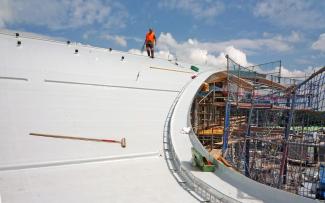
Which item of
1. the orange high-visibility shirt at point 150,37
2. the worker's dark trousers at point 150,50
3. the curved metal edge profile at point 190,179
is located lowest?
the curved metal edge profile at point 190,179

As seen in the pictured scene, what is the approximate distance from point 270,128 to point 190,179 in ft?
25.3

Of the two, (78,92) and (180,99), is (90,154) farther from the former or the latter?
(180,99)

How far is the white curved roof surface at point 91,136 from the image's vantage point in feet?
13.5

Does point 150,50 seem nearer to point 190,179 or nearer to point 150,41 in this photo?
point 150,41

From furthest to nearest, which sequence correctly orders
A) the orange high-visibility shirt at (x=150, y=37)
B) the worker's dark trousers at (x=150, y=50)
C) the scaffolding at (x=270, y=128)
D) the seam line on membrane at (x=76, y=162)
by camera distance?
the worker's dark trousers at (x=150, y=50) < the orange high-visibility shirt at (x=150, y=37) < the scaffolding at (x=270, y=128) < the seam line on membrane at (x=76, y=162)

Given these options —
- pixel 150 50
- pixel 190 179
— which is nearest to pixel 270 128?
pixel 150 50

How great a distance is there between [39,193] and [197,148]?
115 inches

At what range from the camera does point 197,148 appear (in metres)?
5.77

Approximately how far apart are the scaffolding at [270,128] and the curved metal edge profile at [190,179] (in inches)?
51.5

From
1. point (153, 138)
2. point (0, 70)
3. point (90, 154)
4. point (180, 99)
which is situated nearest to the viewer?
point (90, 154)

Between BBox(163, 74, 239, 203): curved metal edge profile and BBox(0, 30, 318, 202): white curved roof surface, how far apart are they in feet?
0.05

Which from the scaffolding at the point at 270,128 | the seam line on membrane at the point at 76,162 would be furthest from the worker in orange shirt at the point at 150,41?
the seam line on membrane at the point at 76,162

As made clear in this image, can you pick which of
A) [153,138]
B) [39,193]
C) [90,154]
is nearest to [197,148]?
[153,138]

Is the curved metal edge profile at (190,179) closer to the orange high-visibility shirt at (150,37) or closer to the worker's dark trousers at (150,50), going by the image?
the orange high-visibility shirt at (150,37)
